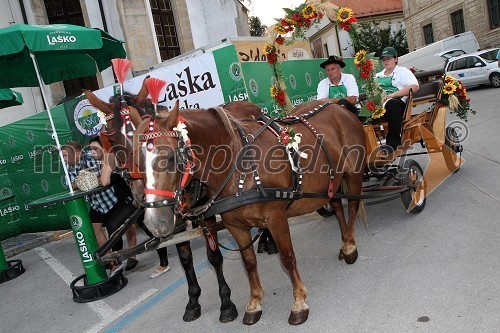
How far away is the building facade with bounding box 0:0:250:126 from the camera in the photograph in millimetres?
13406

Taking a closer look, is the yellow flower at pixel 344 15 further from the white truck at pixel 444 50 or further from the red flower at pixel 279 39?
the white truck at pixel 444 50

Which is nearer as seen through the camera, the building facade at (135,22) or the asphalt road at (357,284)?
the asphalt road at (357,284)

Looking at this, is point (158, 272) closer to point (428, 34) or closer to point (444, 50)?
point (444, 50)

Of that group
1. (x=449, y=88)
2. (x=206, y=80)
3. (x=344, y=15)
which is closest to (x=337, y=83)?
(x=344, y=15)

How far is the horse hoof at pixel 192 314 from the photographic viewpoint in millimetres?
3748

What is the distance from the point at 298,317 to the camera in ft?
10.8

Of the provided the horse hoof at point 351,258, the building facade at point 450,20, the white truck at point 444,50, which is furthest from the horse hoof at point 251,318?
the building facade at point 450,20

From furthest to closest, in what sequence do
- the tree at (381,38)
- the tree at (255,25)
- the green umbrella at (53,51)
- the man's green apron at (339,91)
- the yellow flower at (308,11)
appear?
the tree at (255,25)
the tree at (381,38)
the man's green apron at (339,91)
the yellow flower at (308,11)
the green umbrella at (53,51)

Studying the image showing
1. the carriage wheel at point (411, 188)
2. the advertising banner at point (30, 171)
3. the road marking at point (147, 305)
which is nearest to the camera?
the road marking at point (147, 305)

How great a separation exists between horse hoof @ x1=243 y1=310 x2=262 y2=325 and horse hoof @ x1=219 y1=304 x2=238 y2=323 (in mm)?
150

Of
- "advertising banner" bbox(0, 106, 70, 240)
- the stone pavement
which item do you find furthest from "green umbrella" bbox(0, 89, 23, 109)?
the stone pavement

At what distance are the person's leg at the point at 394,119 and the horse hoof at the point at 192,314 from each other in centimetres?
309

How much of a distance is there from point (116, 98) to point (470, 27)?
98.2ft

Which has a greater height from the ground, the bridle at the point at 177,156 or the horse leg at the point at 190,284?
the bridle at the point at 177,156
